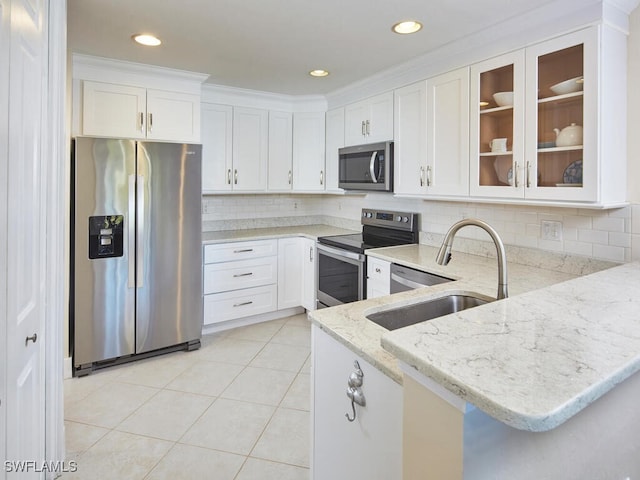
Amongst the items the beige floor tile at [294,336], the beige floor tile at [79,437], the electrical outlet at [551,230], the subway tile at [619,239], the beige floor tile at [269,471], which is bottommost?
the beige floor tile at [269,471]

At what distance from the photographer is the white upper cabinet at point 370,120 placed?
317cm

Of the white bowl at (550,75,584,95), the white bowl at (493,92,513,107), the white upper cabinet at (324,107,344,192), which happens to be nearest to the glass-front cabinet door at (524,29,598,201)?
the white bowl at (550,75,584,95)

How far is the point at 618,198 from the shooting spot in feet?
6.44

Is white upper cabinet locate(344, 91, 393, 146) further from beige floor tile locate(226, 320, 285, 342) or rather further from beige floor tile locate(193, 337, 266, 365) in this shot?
beige floor tile locate(193, 337, 266, 365)

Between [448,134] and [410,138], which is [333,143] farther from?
[448,134]

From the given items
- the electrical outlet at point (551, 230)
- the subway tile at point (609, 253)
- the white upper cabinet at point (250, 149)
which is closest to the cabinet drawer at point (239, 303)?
the white upper cabinet at point (250, 149)

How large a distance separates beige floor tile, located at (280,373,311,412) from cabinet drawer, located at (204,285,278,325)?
3.57ft

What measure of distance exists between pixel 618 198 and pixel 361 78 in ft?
7.09

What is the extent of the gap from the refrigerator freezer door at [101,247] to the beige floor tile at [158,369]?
0.18 meters

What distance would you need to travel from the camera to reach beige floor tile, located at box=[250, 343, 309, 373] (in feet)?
9.74

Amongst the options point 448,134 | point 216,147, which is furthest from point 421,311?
point 216,147

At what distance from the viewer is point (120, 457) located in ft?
6.38

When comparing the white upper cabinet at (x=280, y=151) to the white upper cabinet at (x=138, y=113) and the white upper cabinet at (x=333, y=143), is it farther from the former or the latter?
the white upper cabinet at (x=138, y=113)

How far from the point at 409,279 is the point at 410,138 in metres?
1.12
